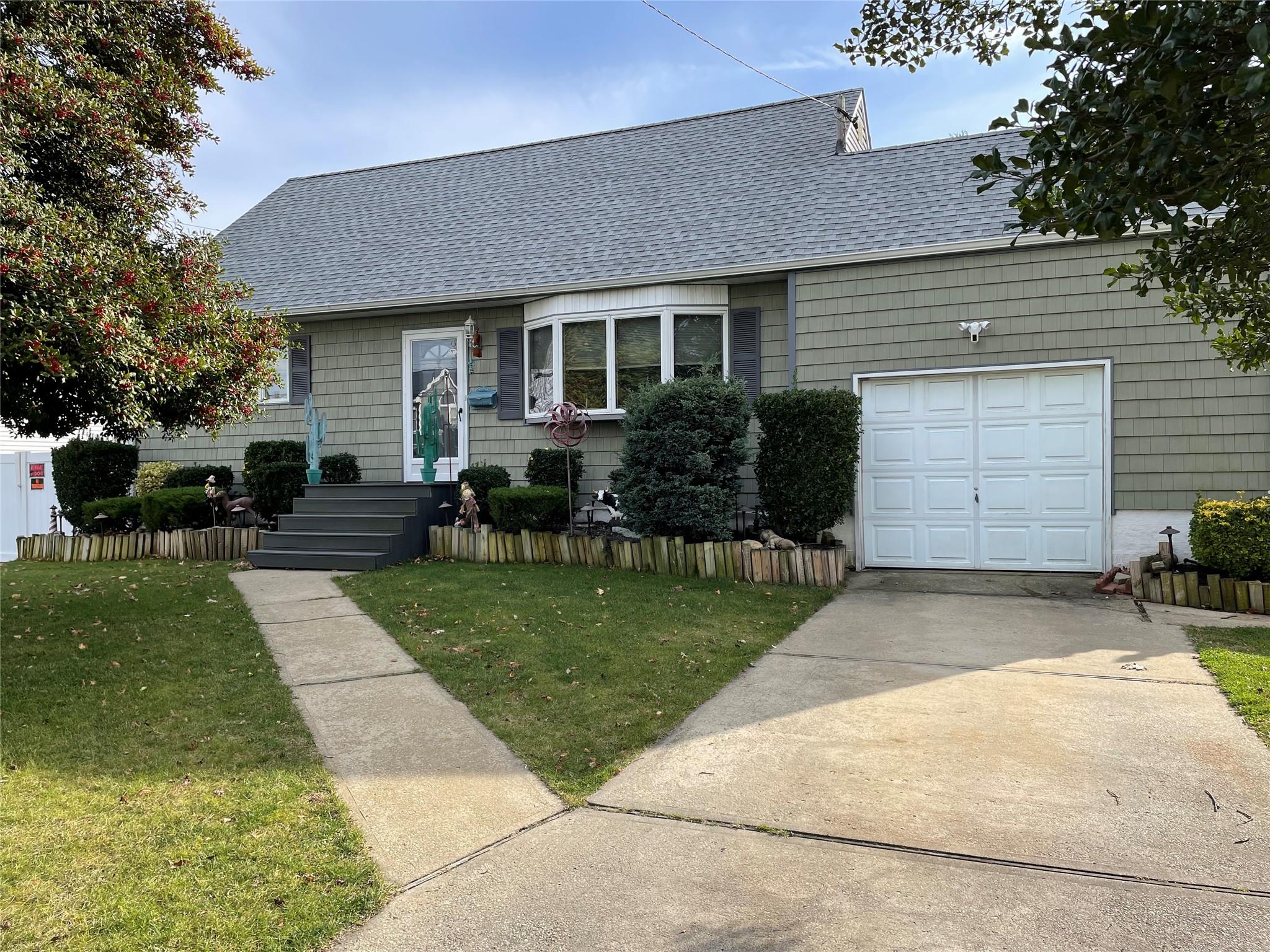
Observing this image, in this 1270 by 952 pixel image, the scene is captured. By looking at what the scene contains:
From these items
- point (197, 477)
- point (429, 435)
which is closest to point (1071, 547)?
point (429, 435)

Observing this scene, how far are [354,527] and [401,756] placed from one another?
648cm

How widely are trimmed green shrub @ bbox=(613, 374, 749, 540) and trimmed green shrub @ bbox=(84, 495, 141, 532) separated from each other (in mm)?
7320

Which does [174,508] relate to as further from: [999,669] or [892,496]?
[999,669]

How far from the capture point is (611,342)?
10477 mm

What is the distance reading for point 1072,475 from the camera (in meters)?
8.70

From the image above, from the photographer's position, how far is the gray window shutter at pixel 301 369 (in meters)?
12.3

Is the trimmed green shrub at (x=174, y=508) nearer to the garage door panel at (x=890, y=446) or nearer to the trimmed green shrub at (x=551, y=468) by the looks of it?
the trimmed green shrub at (x=551, y=468)

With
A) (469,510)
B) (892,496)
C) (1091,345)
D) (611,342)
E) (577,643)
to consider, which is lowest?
(577,643)

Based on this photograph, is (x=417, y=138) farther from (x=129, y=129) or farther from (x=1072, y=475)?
(x=1072, y=475)

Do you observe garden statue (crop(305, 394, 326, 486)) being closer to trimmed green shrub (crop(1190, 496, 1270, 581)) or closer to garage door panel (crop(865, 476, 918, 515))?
garage door panel (crop(865, 476, 918, 515))

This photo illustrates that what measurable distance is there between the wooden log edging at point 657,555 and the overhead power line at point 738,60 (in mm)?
6440

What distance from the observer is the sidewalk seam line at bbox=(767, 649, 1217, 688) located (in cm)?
490

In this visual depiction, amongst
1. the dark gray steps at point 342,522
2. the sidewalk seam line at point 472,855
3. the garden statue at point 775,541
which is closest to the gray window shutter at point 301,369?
the dark gray steps at point 342,522

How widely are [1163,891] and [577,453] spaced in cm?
846
